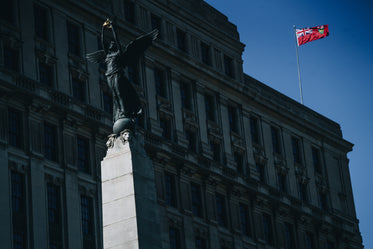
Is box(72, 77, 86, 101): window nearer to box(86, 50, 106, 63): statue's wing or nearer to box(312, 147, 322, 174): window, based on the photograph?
box(86, 50, 106, 63): statue's wing

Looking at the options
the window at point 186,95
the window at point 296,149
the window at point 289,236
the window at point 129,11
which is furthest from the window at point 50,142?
the window at point 296,149

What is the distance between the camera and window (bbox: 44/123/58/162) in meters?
61.8

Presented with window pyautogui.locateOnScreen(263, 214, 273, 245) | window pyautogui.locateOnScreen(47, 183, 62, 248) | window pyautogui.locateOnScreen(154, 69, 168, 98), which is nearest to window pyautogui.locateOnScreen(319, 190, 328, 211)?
window pyautogui.locateOnScreen(263, 214, 273, 245)

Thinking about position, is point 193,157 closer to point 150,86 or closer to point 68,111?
point 150,86

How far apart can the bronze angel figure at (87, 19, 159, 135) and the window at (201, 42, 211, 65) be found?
4207cm

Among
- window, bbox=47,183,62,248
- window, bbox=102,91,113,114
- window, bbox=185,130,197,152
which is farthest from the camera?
window, bbox=185,130,197,152

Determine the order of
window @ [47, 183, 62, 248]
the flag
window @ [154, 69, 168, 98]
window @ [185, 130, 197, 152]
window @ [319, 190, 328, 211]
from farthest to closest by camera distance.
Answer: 1. window @ [319, 190, 328, 211]
2. the flag
3. window @ [185, 130, 197, 152]
4. window @ [154, 69, 168, 98]
5. window @ [47, 183, 62, 248]

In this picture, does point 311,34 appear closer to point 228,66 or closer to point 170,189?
point 228,66

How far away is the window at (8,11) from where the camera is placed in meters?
63.5

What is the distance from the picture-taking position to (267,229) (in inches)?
3130

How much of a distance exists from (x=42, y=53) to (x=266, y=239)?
78.3 ft

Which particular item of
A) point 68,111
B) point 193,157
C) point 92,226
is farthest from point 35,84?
point 193,157

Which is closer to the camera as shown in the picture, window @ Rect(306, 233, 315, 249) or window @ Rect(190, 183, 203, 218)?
window @ Rect(190, 183, 203, 218)

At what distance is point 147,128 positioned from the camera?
7025 centimetres
